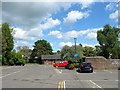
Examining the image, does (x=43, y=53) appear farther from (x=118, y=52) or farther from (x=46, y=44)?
(x=118, y=52)

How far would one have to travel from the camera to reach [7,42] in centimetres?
9531

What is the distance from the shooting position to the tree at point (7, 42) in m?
93.2

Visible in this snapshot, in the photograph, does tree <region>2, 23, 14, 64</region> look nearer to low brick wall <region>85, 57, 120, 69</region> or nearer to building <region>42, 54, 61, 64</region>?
low brick wall <region>85, 57, 120, 69</region>

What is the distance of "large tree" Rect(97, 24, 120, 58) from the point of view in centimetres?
9644

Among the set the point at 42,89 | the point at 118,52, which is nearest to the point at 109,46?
the point at 118,52

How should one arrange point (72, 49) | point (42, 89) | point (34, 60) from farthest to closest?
point (34, 60) → point (72, 49) → point (42, 89)

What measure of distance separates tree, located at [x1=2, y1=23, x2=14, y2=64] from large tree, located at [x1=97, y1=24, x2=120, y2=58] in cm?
2954

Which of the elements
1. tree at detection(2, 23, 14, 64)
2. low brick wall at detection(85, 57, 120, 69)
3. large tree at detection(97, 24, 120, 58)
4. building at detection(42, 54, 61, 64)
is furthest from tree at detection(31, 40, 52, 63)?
low brick wall at detection(85, 57, 120, 69)

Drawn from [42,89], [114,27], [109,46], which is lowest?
[42,89]

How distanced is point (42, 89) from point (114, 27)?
287 feet

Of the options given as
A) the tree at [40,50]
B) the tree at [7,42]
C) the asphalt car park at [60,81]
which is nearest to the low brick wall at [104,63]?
the asphalt car park at [60,81]

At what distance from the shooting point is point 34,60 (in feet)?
500

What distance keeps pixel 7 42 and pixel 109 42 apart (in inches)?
1337

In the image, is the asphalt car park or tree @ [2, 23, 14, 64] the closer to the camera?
the asphalt car park
